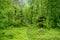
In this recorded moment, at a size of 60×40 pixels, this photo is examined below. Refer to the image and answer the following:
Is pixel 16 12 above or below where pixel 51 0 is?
below

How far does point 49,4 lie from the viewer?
37.0 m

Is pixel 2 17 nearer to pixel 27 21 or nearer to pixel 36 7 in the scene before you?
pixel 36 7

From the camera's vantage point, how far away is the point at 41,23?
41312 millimetres

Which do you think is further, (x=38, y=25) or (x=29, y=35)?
(x=38, y=25)

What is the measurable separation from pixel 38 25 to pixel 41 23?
0.89 m

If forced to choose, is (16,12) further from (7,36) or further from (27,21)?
(7,36)

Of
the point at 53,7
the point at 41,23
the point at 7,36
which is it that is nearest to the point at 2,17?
the point at 7,36

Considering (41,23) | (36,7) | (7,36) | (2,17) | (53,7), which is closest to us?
(2,17)

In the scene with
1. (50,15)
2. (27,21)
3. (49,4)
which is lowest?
(27,21)

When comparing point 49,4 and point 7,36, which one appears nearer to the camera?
point 7,36

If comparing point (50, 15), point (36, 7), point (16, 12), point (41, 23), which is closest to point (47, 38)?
point (50, 15)

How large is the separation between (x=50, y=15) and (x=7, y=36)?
1337cm

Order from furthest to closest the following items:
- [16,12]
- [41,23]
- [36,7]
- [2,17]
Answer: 1. [16,12]
2. [36,7]
3. [41,23]
4. [2,17]

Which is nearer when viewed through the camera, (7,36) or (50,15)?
(7,36)
